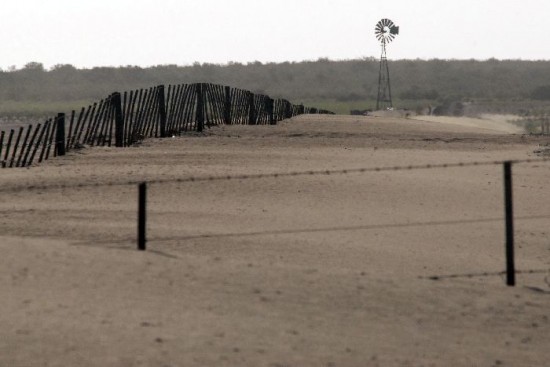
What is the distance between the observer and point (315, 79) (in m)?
183

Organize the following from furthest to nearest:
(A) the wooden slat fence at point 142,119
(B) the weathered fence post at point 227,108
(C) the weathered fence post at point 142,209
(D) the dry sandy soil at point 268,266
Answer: (B) the weathered fence post at point 227,108 → (A) the wooden slat fence at point 142,119 → (C) the weathered fence post at point 142,209 → (D) the dry sandy soil at point 268,266

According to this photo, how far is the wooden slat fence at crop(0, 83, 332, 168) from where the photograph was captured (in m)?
26.1

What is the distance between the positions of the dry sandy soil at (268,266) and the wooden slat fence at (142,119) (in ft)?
2.50

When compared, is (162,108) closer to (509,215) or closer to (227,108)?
(227,108)

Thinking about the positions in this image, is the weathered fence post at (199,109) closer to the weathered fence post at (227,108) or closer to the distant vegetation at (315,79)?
the weathered fence post at (227,108)

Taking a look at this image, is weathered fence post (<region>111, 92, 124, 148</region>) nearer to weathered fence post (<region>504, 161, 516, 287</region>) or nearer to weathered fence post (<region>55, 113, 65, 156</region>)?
weathered fence post (<region>55, 113, 65, 156</region>)

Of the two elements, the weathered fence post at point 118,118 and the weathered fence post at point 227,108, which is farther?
the weathered fence post at point 227,108

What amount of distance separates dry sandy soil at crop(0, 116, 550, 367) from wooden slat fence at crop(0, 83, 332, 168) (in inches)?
30.1

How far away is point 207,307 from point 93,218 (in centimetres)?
712

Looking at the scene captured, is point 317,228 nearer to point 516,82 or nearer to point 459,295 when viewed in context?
point 459,295

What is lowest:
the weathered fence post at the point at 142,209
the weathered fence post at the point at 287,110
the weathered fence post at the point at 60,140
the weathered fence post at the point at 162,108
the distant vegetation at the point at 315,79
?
the weathered fence post at the point at 142,209

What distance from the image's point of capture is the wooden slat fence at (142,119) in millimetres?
26078

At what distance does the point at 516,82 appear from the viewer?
7052 inches

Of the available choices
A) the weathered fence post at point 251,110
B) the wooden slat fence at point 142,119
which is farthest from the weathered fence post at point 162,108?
the weathered fence post at point 251,110
